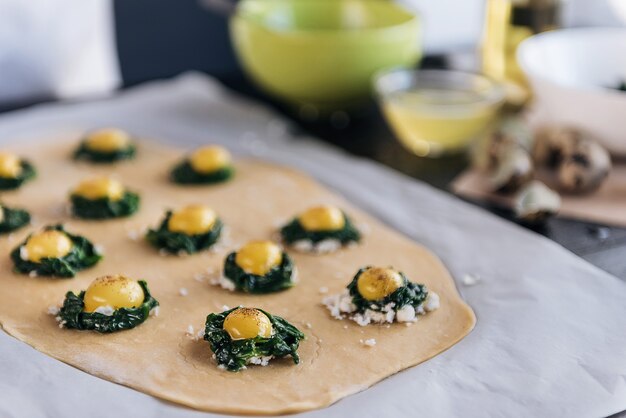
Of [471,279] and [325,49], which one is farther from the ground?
[325,49]

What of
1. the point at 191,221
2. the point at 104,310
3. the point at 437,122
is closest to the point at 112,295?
the point at 104,310

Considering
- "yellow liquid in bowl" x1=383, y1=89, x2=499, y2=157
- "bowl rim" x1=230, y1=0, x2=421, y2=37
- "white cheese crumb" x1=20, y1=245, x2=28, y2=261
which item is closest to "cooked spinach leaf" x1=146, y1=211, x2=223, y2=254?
"white cheese crumb" x1=20, y1=245, x2=28, y2=261

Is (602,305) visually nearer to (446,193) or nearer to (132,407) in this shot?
(446,193)

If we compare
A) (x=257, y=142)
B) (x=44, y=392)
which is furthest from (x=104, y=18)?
(x=44, y=392)

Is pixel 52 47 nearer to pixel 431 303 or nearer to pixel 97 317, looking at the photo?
pixel 97 317

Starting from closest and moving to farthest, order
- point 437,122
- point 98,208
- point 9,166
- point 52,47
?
point 98,208
point 9,166
point 437,122
point 52,47

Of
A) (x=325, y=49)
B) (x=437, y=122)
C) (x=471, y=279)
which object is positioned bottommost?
(x=471, y=279)
